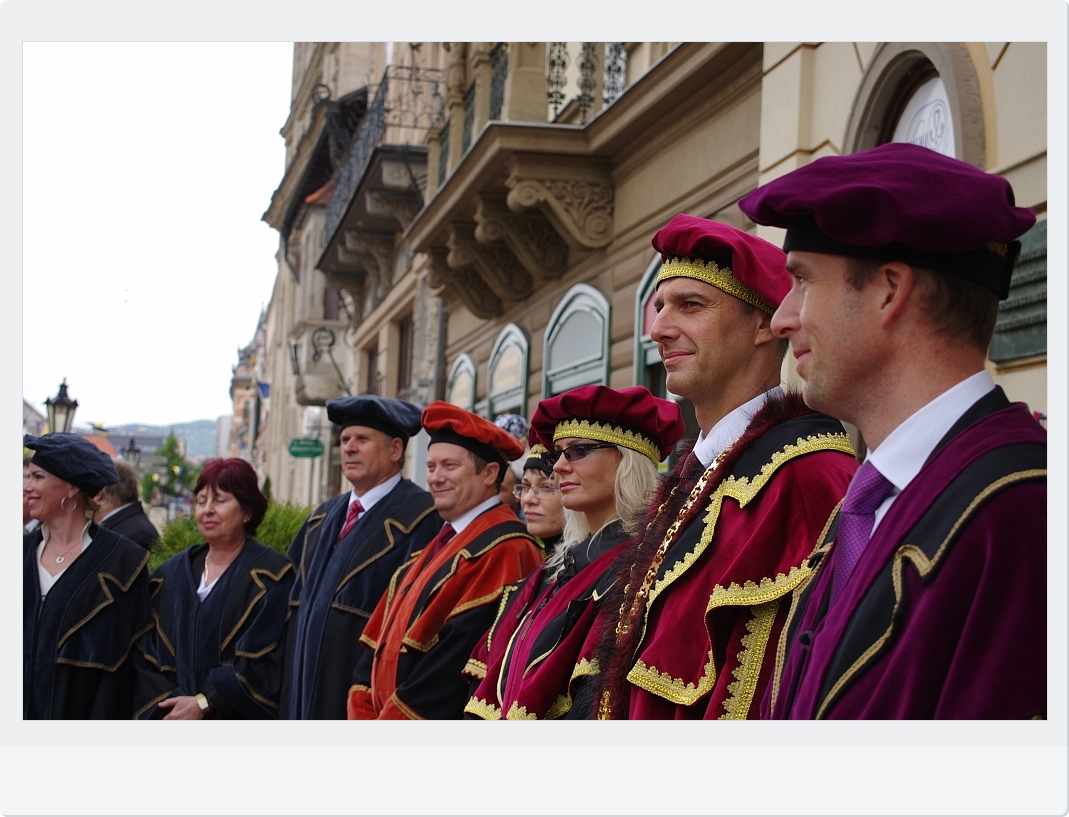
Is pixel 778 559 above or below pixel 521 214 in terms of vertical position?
below

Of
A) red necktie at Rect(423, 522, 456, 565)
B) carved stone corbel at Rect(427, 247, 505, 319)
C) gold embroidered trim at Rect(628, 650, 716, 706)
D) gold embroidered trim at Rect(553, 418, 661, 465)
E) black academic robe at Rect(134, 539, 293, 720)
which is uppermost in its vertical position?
carved stone corbel at Rect(427, 247, 505, 319)

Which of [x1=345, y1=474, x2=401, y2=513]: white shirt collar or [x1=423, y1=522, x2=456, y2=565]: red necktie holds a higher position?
[x1=345, y1=474, x2=401, y2=513]: white shirt collar

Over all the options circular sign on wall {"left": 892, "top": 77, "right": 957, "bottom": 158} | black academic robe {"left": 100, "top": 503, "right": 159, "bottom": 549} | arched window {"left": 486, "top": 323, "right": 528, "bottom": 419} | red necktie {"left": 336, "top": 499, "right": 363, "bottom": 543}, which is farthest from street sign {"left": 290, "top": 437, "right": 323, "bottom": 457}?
circular sign on wall {"left": 892, "top": 77, "right": 957, "bottom": 158}

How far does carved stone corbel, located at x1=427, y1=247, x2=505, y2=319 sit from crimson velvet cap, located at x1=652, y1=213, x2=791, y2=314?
36.0ft

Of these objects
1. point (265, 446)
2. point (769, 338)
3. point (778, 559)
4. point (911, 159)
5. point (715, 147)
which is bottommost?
point (265, 446)

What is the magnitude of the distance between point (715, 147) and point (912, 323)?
270 inches

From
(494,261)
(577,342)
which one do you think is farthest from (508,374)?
(577,342)

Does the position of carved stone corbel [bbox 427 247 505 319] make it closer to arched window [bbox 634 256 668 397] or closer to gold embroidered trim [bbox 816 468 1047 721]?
arched window [bbox 634 256 668 397]

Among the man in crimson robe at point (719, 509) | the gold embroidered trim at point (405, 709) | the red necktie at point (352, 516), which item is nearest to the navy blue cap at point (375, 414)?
the red necktie at point (352, 516)

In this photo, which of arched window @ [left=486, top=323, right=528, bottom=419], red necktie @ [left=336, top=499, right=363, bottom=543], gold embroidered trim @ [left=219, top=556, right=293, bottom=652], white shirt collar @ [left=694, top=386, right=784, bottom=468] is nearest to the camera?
white shirt collar @ [left=694, top=386, right=784, bottom=468]

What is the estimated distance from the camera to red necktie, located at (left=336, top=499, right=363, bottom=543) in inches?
230

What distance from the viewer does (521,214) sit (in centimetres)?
1150

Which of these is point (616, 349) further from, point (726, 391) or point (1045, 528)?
point (1045, 528)

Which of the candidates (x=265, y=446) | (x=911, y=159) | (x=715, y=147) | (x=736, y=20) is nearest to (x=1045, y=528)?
(x=911, y=159)
